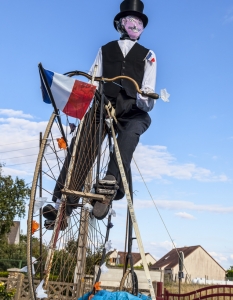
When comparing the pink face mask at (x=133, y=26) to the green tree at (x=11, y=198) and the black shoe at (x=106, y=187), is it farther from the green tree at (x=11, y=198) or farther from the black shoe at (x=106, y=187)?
the green tree at (x=11, y=198)

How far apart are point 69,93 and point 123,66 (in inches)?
34.0

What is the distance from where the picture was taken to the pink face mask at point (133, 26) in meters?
4.47

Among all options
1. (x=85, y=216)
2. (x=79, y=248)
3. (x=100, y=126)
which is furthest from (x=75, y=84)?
(x=79, y=248)

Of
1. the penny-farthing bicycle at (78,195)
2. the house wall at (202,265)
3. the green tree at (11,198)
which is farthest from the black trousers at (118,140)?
the house wall at (202,265)

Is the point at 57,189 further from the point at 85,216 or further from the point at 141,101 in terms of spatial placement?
the point at 141,101

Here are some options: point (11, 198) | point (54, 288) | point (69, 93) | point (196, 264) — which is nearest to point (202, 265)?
point (196, 264)

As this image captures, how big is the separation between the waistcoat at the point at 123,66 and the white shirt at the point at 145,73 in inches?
1.3

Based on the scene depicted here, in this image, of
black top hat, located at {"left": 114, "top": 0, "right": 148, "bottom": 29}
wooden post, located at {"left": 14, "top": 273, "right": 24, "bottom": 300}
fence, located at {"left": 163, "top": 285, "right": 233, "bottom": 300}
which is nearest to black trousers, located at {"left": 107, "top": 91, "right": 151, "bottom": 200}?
black top hat, located at {"left": 114, "top": 0, "right": 148, "bottom": 29}

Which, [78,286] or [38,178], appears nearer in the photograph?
[38,178]

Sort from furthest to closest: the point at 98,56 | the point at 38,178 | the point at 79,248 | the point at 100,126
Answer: the point at 98,56, the point at 79,248, the point at 100,126, the point at 38,178

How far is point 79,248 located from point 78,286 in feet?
0.99

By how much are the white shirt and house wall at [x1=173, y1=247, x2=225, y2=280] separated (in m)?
40.3

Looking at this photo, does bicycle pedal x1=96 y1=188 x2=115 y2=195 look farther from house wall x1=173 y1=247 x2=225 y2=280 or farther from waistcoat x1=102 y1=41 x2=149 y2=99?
house wall x1=173 y1=247 x2=225 y2=280

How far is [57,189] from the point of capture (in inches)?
154
